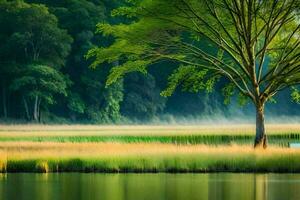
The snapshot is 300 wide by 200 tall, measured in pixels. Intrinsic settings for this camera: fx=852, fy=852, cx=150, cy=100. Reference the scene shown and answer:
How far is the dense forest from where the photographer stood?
239 feet

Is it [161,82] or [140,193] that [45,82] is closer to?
[161,82]

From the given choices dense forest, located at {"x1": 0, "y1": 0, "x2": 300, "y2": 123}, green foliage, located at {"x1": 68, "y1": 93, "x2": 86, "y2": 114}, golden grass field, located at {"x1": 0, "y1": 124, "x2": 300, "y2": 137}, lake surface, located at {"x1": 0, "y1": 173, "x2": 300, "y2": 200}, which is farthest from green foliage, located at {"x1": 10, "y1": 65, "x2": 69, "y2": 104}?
lake surface, located at {"x1": 0, "y1": 173, "x2": 300, "y2": 200}

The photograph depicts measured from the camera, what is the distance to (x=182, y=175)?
2706cm

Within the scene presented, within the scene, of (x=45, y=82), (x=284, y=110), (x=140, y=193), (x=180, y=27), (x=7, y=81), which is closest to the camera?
(x=140, y=193)

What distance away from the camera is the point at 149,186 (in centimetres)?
2273

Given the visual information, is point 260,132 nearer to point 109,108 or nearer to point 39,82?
point 39,82

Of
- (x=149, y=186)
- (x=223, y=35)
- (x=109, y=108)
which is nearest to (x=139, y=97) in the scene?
(x=109, y=108)

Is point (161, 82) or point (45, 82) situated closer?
point (45, 82)

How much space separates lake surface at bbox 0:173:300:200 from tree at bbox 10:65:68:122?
147 ft

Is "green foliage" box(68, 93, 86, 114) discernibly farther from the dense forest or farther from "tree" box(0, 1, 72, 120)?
"tree" box(0, 1, 72, 120)

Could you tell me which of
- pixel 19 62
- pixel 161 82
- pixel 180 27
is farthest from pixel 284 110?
pixel 180 27

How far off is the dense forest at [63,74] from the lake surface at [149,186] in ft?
150

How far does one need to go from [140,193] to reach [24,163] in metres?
8.83

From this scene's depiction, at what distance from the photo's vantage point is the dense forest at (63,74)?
239 ft
